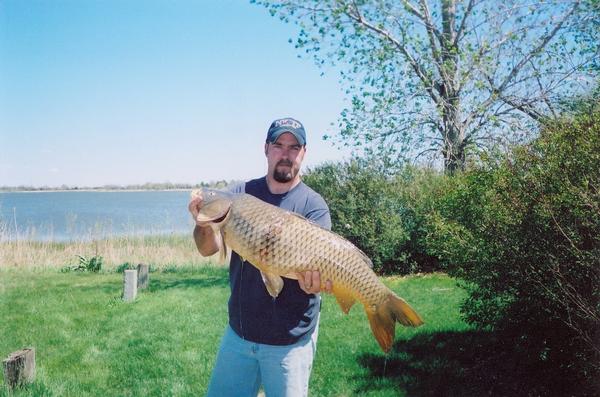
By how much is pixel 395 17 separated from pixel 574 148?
11.5m

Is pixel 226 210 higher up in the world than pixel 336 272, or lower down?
higher up

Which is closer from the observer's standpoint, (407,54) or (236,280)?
(236,280)

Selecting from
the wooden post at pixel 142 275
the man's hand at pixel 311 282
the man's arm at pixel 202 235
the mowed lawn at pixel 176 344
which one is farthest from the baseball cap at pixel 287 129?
the wooden post at pixel 142 275

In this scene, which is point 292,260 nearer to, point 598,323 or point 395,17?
point 598,323

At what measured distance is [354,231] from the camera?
43.9 feet

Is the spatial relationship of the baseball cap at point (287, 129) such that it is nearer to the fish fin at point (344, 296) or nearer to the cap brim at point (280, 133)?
the cap brim at point (280, 133)

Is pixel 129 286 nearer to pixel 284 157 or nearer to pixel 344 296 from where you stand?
pixel 284 157

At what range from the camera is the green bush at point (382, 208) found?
1329 centimetres

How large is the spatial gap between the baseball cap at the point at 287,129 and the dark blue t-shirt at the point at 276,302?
0.32 metres

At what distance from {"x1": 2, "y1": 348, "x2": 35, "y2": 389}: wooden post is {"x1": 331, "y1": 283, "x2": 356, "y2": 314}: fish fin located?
374 cm

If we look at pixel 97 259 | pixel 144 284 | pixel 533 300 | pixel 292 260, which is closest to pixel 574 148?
pixel 533 300

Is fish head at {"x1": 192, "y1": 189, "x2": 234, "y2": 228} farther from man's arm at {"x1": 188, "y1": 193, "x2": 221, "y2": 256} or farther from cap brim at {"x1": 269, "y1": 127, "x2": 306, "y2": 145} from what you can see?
cap brim at {"x1": 269, "y1": 127, "x2": 306, "y2": 145}

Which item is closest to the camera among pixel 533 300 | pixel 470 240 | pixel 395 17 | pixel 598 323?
pixel 598 323

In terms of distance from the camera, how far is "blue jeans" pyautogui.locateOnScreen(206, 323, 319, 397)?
9.07ft
